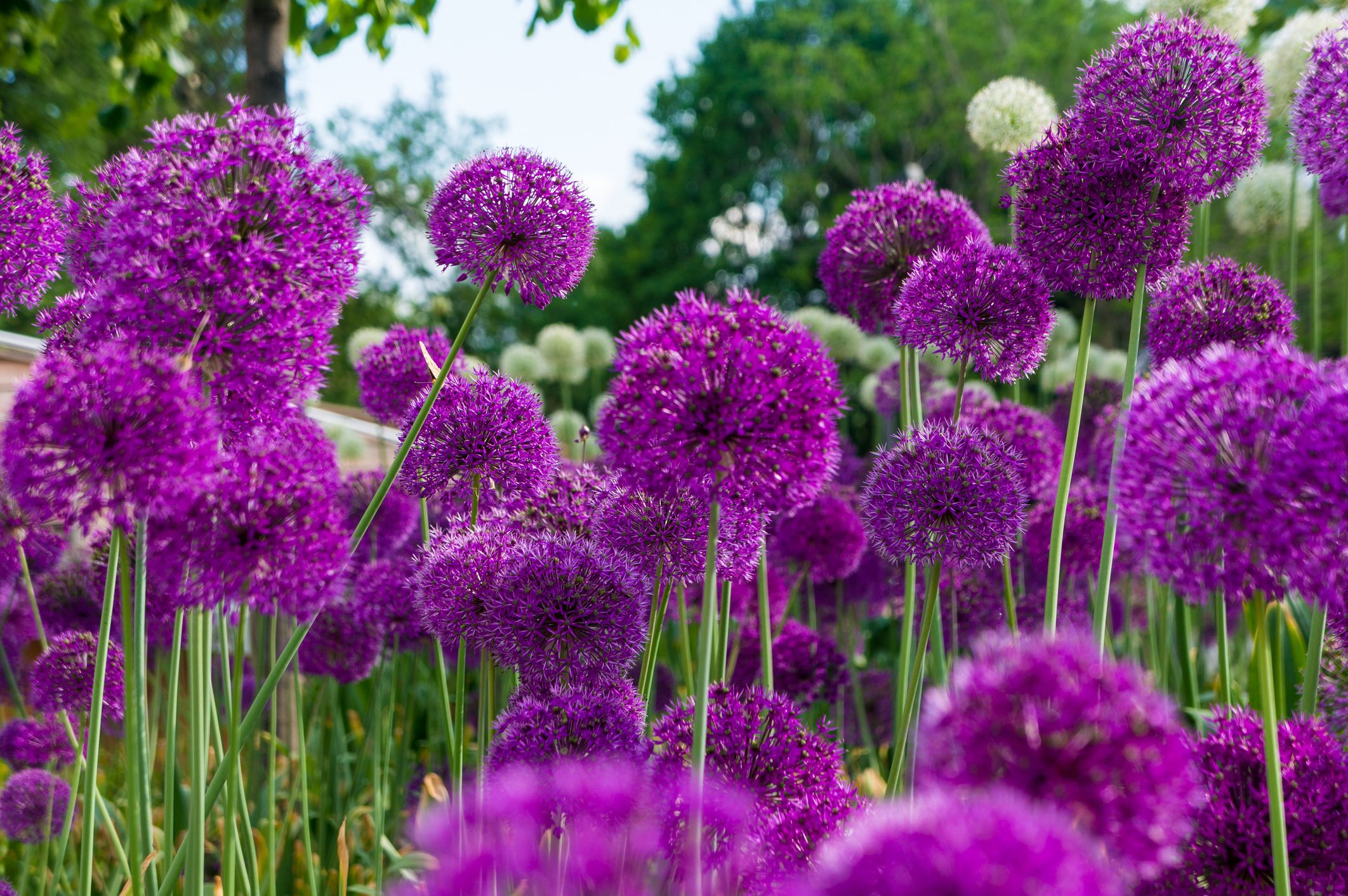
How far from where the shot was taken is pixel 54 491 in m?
1.34

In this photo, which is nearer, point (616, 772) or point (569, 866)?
point (569, 866)

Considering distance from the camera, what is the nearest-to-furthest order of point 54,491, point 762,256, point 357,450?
point 54,491 < point 357,450 < point 762,256

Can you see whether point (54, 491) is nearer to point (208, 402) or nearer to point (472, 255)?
point (208, 402)

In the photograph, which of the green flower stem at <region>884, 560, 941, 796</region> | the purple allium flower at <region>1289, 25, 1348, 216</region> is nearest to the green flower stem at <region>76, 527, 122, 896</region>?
the green flower stem at <region>884, 560, 941, 796</region>

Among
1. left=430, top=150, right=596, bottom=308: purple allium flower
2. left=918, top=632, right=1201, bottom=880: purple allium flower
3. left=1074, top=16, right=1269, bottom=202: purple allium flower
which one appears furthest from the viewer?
left=430, top=150, right=596, bottom=308: purple allium flower

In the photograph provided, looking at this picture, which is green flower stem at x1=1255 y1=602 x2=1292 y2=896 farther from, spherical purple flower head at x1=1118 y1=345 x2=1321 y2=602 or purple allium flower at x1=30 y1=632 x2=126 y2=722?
purple allium flower at x1=30 y1=632 x2=126 y2=722

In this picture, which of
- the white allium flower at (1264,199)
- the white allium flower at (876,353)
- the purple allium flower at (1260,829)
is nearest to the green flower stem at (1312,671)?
the purple allium flower at (1260,829)

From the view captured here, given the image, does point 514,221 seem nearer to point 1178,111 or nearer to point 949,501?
point 949,501

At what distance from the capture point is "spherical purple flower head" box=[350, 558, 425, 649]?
3271 mm

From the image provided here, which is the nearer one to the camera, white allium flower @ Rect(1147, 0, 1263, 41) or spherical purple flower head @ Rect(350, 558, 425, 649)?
spherical purple flower head @ Rect(350, 558, 425, 649)

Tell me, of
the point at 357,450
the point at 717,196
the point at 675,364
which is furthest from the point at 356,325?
the point at 675,364

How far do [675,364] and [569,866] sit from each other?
2.38 ft

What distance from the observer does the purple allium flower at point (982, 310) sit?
7.06 feet

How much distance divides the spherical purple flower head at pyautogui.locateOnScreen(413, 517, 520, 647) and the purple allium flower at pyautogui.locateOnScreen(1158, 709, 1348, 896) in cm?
138
